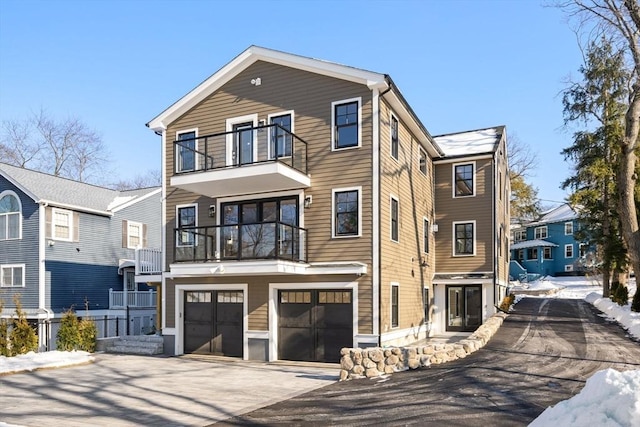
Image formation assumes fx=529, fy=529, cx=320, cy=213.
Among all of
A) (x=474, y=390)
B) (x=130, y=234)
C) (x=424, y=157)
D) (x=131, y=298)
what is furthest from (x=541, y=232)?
(x=474, y=390)

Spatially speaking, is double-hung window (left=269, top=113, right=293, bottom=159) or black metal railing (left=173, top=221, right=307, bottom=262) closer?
black metal railing (left=173, top=221, right=307, bottom=262)

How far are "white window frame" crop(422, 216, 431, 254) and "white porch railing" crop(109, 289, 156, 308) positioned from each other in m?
14.5

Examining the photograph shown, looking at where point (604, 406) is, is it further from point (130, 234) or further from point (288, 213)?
point (130, 234)

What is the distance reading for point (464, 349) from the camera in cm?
1276

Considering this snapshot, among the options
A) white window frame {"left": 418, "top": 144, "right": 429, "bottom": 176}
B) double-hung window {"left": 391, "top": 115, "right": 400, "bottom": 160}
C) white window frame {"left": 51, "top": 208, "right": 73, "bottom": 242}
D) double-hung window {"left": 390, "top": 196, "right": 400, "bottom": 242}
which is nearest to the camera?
double-hung window {"left": 390, "top": 196, "right": 400, "bottom": 242}

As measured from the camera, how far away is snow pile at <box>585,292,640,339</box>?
54.0ft

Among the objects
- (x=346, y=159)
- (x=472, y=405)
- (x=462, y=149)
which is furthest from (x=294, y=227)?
(x=462, y=149)

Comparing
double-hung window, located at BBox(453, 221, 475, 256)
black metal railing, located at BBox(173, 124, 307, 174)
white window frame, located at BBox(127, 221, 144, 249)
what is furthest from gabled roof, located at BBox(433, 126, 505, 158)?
white window frame, located at BBox(127, 221, 144, 249)

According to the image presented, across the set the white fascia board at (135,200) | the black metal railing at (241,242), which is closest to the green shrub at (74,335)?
the black metal railing at (241,242)

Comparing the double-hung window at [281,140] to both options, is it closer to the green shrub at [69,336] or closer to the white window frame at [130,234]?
the green shrub at [69,336]

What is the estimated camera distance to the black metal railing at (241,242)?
47.1ft

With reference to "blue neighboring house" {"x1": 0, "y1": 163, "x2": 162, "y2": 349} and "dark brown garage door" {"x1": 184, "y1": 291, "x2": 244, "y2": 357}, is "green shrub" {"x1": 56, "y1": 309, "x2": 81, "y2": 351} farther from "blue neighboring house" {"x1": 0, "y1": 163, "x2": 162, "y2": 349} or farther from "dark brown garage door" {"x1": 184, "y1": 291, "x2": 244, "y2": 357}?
"blue neighboring house" {"x1": 0, "y1": 163, "x2": 162, "y2": 349}

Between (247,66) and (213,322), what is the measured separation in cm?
810

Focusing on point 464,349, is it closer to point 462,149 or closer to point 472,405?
point 472,405
